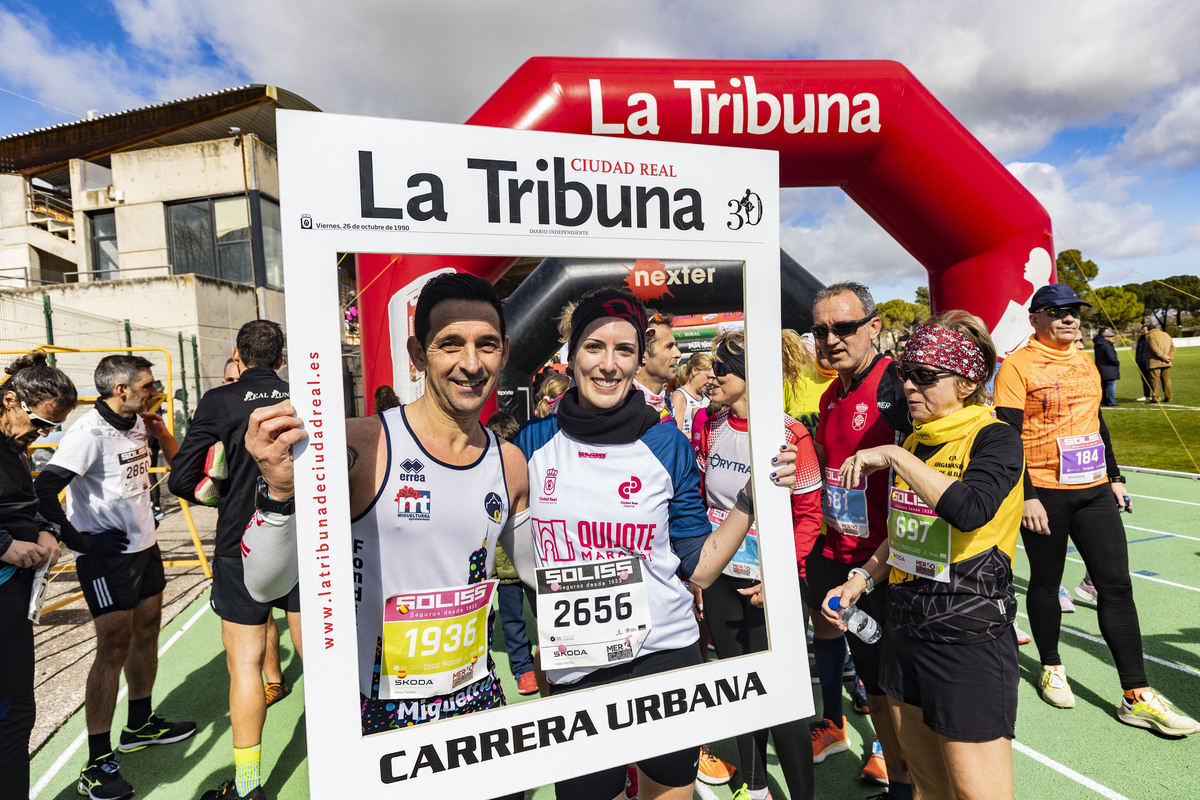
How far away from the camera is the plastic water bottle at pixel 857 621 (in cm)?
206

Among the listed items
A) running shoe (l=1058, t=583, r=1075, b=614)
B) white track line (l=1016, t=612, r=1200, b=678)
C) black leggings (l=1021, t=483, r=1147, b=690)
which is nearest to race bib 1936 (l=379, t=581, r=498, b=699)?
black leggings (l=1021, t=483, r=1147, b=690)

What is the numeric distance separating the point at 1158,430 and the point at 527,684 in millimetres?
16550

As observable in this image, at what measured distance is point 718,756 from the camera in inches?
122

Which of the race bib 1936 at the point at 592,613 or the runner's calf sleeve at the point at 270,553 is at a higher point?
the runner's calf sleeve at the point at 270,553

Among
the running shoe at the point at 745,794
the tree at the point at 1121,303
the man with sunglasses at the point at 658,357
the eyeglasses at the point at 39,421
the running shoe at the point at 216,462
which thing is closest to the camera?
the eyeglasses at the point at 39,421

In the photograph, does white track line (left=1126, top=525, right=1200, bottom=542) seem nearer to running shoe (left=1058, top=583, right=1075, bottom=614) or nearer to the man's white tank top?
running shoe (left=1058, top=583, right=1075, bottom=614)

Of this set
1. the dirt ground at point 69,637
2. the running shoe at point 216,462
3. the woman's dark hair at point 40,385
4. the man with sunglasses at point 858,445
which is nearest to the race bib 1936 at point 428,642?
the man with sunglasses at point 858,445

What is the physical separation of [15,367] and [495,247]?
284 centimetres

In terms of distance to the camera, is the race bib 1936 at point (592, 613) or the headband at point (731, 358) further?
the headband at point (731, 358)

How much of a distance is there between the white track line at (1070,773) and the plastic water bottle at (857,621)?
1.61 metres

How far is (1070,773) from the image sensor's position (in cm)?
279

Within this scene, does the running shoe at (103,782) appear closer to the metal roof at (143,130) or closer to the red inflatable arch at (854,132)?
the red inflatable arch at (854,132)

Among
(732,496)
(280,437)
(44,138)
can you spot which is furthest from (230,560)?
(44,138)

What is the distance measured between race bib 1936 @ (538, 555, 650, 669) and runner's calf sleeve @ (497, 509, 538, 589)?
0.13 ft
